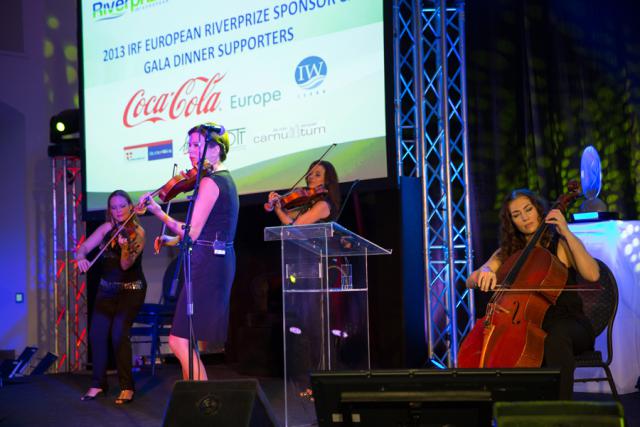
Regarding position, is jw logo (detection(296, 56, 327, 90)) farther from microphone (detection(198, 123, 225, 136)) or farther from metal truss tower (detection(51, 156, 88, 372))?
metal truss tower (detection(51, 156, 88, 372))

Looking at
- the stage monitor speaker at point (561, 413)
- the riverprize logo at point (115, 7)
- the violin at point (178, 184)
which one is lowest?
the stage monitor speaker at point (561, 413)

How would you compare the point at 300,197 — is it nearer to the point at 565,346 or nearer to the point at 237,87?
the point at 237,87

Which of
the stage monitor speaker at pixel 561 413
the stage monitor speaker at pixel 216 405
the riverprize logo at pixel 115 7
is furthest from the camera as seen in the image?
the riverprize logo at pixel 115 7

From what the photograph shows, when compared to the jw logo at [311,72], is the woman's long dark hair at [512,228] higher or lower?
lower

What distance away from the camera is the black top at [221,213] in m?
3.89

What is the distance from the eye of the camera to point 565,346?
337 cm

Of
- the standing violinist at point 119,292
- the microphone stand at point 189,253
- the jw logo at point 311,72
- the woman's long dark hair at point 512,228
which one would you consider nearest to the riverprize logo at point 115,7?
the jw logo at point 311,72

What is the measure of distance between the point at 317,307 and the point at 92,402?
238cm

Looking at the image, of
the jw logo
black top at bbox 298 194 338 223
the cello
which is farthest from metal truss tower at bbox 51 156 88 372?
the cello

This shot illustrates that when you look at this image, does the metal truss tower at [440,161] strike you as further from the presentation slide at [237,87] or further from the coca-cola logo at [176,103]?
the coca-cola logo at [176,103]

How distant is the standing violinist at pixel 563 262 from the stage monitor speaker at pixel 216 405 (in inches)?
47.8

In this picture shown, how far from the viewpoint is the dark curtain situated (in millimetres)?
5418

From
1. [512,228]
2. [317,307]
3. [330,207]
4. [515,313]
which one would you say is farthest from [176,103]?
[515,313]

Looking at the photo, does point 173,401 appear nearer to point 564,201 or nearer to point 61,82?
point 564,201
